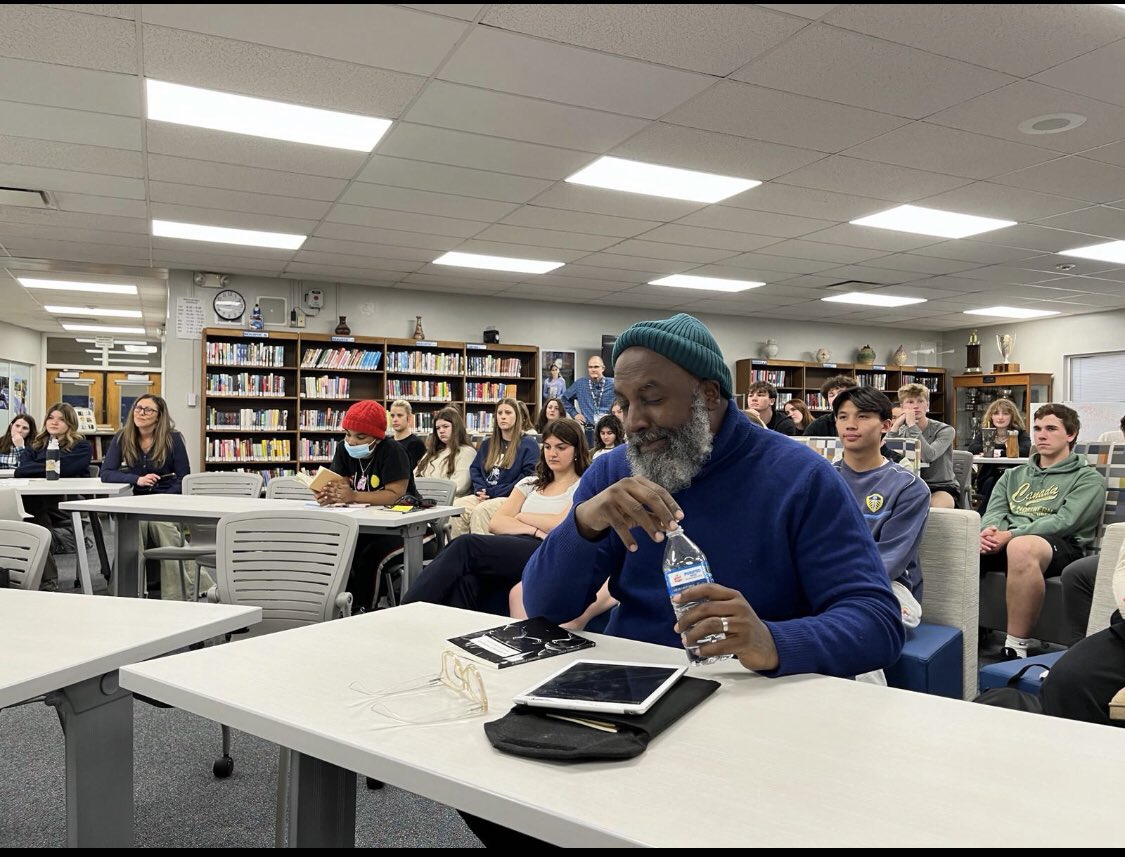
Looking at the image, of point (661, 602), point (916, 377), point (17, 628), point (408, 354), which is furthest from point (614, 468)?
point (916, 377)

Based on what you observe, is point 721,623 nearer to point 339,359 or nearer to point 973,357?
point 339,359

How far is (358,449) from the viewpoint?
442 centimetres

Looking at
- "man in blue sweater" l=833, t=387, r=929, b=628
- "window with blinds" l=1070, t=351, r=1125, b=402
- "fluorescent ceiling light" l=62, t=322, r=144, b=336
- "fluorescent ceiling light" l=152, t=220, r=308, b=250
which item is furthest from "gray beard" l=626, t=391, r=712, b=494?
"fluorescent ceiling light" l=62, t=322, r=144, b=336

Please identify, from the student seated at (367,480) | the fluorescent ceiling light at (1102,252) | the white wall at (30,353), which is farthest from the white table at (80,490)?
the white wall at (30,353)

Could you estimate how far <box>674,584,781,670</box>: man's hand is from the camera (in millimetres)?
1176

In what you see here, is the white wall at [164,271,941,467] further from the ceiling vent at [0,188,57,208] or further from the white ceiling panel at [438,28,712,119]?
the white ceiling panel at [438,28,712,119]

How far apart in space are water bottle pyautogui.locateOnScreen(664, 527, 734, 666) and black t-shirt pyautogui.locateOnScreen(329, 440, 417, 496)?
10.2 ft

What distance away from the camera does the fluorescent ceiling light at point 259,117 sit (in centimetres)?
388

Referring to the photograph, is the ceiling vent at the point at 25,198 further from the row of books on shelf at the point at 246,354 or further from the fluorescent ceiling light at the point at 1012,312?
the fluorescent ceiling light at the point at 1012,312

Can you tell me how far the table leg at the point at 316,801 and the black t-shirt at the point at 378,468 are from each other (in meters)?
3.22

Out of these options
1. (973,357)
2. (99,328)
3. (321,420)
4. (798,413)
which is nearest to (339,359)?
(321,420)

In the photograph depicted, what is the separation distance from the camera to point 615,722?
101 centimetres

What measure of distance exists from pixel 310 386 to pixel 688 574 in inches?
323

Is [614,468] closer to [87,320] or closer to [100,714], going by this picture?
[100,714]
